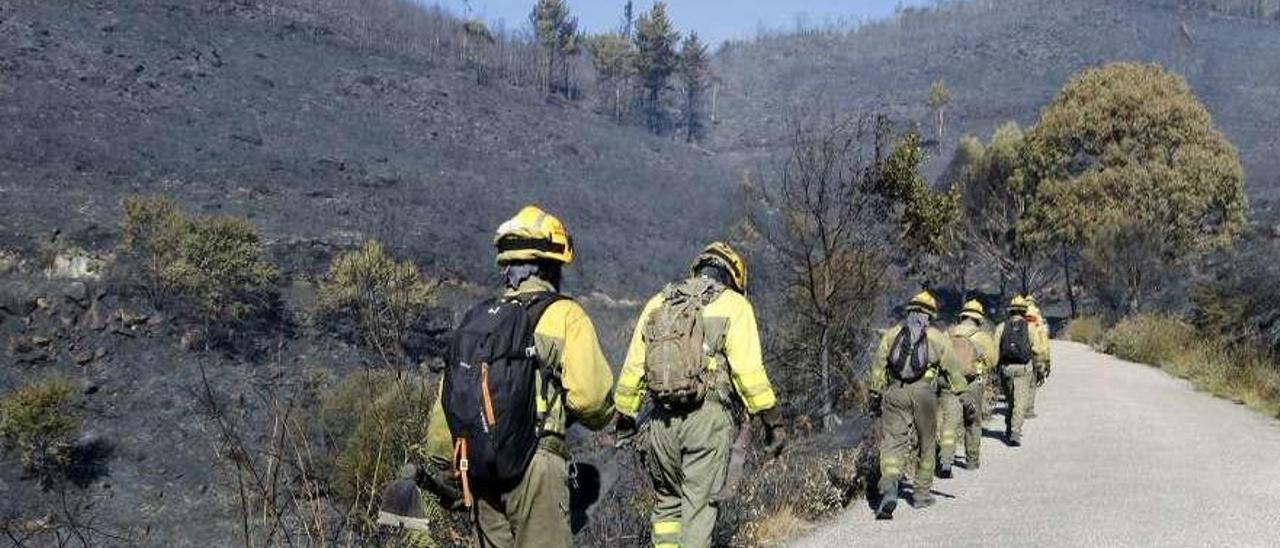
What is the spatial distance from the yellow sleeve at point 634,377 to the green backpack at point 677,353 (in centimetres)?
12

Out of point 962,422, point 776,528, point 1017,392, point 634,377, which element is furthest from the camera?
point 1017,392

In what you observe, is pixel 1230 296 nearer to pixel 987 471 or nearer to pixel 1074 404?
pixel 1074 404

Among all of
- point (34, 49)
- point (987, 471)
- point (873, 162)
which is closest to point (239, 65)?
point (34, 49)

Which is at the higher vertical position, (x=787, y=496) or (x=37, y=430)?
(x=787, y=496)

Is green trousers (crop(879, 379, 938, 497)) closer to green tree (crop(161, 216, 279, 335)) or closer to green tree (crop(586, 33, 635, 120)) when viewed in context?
green tree (crop(161, 216, 279, 335))

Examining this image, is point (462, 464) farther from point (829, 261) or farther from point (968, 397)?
point (829, 261)

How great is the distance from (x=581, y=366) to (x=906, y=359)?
4195 millimetres

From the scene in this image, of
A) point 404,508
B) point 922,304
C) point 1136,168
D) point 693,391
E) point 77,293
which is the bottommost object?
point 77,293

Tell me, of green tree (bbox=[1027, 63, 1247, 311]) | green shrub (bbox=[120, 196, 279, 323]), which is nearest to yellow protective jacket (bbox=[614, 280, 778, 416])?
green tree (bbox=[1027, 63, 1247, 311])

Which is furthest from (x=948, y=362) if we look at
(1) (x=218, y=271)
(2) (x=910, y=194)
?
(1) (x=218, y=271)

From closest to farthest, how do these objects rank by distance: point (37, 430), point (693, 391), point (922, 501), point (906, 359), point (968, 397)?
1. point (693, 391)
2. point (906, 359)
3. point (922, 501)
4. point (968, 397)
5. point (37, 430)

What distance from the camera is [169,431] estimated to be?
28797mm

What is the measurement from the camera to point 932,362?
7.14 meters

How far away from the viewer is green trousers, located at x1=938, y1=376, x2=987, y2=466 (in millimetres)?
7926
